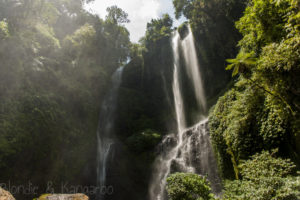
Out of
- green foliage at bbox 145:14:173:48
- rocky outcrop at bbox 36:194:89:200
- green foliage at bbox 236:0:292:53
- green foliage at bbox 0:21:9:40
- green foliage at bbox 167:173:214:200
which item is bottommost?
green foliage at bbox 167:173:214:200

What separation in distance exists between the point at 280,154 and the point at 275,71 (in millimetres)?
3069

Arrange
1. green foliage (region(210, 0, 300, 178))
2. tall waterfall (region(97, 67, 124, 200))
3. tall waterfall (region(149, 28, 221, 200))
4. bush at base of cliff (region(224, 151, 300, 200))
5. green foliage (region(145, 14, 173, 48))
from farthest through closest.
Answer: green foliage (region(145, 14, 173, 48)), tall waterfall (region(97, 67, 124, 200)), tall waterfall (region(149, 28, 221, 200)), green foliage (region(210, 0, 300, 178)), bush at base of cliff (region(224, 151, 300, 200))

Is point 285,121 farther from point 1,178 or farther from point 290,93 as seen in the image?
point 1,178

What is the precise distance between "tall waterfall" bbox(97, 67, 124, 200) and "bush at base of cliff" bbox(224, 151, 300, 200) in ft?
41.6

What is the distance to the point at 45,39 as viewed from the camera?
1892cm

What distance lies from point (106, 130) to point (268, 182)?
61.2 feet

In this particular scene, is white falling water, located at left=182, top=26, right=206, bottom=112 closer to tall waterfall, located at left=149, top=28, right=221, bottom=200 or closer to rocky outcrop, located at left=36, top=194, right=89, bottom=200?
tall waterfall, located at left=149, top=28, right=221, bottom=200

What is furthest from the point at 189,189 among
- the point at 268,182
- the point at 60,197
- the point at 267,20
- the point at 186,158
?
the point at 267,20

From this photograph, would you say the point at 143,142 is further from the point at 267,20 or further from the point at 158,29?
the point at 158,29

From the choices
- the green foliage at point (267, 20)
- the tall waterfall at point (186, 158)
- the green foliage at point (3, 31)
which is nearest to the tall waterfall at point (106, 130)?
the tall waterfall at point (186, 158)

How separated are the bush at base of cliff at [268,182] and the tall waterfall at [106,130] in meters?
12.7

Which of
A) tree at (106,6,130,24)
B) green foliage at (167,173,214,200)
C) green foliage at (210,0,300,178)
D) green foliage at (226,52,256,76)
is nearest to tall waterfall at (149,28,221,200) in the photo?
green foliage at (210,0,300,178)

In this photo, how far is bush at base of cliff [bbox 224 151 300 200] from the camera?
443 centimetres

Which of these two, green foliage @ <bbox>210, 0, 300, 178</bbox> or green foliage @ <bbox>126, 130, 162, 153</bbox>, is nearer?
green foliage @ <bbox>210, 0, 300, 178</bbox>
